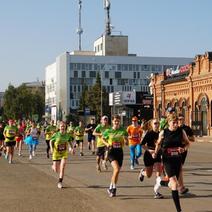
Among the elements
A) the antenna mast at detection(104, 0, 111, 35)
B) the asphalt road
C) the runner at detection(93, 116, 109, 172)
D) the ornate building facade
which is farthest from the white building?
the asphalt road

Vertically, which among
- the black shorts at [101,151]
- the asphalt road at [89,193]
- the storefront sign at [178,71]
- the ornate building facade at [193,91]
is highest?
the storefront sign at [178,71]

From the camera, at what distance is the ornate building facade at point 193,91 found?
5403cm

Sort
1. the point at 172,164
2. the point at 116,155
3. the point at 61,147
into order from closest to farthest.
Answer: the point at 172,164 < the point at 116,155 < the point at 61,147

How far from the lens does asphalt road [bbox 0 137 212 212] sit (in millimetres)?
10609

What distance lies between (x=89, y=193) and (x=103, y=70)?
119 m

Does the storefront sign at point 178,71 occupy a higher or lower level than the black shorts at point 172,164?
higher

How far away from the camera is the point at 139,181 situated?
15062 mm

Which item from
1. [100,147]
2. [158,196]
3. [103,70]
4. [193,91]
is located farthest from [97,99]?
[158,196]

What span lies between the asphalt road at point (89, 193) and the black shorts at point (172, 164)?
2.34 feet

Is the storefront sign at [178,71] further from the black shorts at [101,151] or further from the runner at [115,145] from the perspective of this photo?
the runner at [115,145]

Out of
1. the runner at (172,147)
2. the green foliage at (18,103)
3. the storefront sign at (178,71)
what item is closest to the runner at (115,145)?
the runner at (172,147)

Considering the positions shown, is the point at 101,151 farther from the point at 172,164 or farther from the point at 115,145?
the point at 172,164

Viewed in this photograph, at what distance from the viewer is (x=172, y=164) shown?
1029 cm

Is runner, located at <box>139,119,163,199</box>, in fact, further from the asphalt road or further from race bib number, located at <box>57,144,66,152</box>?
race bib number, located at <box>57,144,66,152</box>
